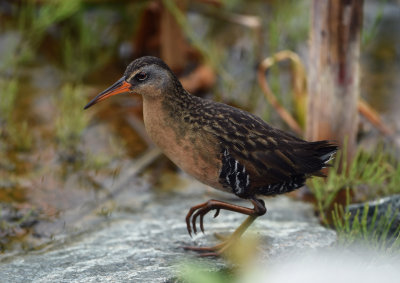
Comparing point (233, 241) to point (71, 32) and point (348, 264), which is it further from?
point (71, 32)

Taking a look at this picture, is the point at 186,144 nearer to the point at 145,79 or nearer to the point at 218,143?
the point at 218,143

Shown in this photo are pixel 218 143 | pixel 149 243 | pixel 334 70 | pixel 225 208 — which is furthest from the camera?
pixel 334 70

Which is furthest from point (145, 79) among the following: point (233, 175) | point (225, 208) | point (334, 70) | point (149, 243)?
point (334, 70)

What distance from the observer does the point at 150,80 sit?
3.76 m

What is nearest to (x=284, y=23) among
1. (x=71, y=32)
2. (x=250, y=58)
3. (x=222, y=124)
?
(x=250, y=58)

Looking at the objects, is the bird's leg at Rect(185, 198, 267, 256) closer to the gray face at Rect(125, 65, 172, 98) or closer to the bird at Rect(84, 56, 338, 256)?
the bird at Rect(84, 56, 338, 256)

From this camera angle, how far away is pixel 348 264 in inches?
154

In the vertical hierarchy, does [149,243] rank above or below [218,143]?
below

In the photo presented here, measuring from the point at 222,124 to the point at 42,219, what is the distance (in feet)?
5.58

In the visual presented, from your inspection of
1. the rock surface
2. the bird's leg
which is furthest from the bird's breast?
the rock surface

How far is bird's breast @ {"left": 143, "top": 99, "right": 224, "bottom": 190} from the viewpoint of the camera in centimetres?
369

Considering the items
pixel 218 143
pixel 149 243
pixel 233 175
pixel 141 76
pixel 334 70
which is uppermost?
pixel 141 76

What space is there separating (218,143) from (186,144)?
0.58 ft

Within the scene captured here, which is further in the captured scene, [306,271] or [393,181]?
[393,181]
